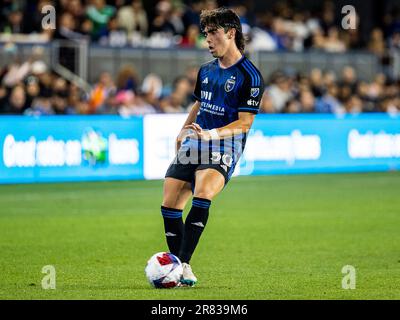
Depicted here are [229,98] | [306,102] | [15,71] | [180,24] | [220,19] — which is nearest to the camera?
[220,19]

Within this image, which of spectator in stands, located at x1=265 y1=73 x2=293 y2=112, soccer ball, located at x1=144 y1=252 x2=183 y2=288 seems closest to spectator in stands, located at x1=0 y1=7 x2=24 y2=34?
spectator in stands, located at x1=265 y1=73 x2=293 y2=112

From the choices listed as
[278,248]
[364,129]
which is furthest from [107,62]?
[278,248]

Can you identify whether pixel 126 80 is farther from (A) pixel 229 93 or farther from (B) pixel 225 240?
(A) pixel 229 93

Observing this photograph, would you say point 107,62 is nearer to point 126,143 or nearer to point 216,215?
point 126,143

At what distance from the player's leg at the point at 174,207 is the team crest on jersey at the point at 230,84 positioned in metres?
0.93

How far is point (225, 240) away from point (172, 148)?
7.76m

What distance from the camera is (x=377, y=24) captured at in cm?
3344

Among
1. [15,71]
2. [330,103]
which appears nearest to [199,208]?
[15,71]

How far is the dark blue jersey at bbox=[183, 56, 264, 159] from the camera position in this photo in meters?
9.66

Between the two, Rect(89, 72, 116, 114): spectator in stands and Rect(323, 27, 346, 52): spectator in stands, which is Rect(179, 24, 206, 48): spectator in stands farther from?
Rect(323, 27, 346, 52): spectator in stands

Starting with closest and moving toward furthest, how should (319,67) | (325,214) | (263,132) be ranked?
(325,214) → (263,132) → (319,67)

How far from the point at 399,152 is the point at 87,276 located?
14999mm

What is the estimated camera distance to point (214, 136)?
31.1 ft

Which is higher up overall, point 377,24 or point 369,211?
point 377,24
